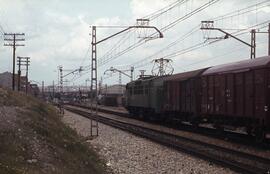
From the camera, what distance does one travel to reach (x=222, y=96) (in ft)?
82.8

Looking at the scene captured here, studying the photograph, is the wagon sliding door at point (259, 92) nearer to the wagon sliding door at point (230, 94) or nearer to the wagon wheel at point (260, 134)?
the wagon wheel at point (260, 134)

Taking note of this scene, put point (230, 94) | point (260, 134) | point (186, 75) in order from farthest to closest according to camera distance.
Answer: point (186, 75) → point (230, 94) → point (260, 134)

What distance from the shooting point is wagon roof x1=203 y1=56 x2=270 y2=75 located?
69.3ft

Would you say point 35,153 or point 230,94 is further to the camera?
A: point 230,94

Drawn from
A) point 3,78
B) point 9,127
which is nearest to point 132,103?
point 9,127

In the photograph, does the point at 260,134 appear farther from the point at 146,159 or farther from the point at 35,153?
the point at 35,153

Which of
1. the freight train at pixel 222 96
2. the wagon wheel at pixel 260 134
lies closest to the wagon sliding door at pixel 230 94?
the freight train at pixel 222 96

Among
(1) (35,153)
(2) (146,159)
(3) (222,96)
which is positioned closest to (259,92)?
(3) (222,96)

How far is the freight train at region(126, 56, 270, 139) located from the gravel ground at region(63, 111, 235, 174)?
137 inches

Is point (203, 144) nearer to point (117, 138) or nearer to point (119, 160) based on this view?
point (119, 160)

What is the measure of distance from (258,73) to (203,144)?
12.8 ft

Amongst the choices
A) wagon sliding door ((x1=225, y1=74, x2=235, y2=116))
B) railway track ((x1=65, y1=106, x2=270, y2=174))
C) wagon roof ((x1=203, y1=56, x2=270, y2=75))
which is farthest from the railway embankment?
wagon sliding door ((x1=225, y1=74, x2=235, y2=116))

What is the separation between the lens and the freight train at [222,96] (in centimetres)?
2108

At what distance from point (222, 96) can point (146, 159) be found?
712 cm
